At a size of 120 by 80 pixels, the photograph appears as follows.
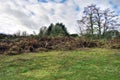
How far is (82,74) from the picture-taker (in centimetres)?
1343

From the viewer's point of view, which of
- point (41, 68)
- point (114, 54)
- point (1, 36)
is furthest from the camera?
point (1, 36)

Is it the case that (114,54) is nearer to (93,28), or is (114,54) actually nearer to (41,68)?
(41,68)

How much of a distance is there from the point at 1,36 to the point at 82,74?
43.4 feet

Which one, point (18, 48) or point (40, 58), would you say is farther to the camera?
point (18, 48)

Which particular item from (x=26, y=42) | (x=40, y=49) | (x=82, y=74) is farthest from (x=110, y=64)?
(x=26, y=42)

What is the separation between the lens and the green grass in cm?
1331

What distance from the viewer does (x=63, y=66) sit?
15102mm

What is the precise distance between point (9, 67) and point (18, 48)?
4933 mm

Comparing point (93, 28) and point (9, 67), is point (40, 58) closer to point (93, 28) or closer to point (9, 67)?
point (9, 67)

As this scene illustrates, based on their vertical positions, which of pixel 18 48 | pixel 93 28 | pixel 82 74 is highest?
pixel 93 28

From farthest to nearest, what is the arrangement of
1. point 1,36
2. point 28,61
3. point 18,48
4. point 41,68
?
1. point 1,36
2. point 18,48
3. point 28,61
4. point 41,68

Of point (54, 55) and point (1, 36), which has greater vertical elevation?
point (1, 36)

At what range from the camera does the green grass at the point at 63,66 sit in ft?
43.7

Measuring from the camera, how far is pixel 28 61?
54.1 feet
